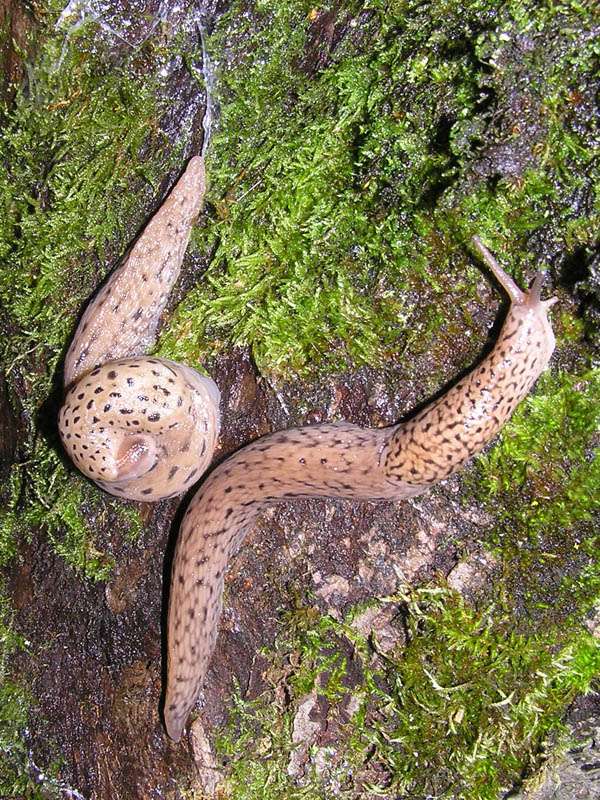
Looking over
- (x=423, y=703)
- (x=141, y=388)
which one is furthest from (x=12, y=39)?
(x=423, y=703)

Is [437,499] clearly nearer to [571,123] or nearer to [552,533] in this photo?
[552,533]

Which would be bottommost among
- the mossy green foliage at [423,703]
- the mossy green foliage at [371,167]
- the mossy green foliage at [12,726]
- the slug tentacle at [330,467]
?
the mossy green foliage at [12,726]

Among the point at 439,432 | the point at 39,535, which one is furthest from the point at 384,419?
the point at 39,535

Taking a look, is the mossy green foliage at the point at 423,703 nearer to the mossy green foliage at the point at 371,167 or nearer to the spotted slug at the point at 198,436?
the spotted slug at the point at 198,436

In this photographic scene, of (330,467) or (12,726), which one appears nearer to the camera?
(330,467)

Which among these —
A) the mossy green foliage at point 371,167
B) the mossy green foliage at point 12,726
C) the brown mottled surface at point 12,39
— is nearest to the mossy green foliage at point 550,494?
the mossy green foliage at point 371,167

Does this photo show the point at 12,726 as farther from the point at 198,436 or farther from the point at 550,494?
the point at 550,494

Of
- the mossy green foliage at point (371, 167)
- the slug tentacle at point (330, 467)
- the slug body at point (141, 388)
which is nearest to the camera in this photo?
the mossy green foliage at point (371, 167)
